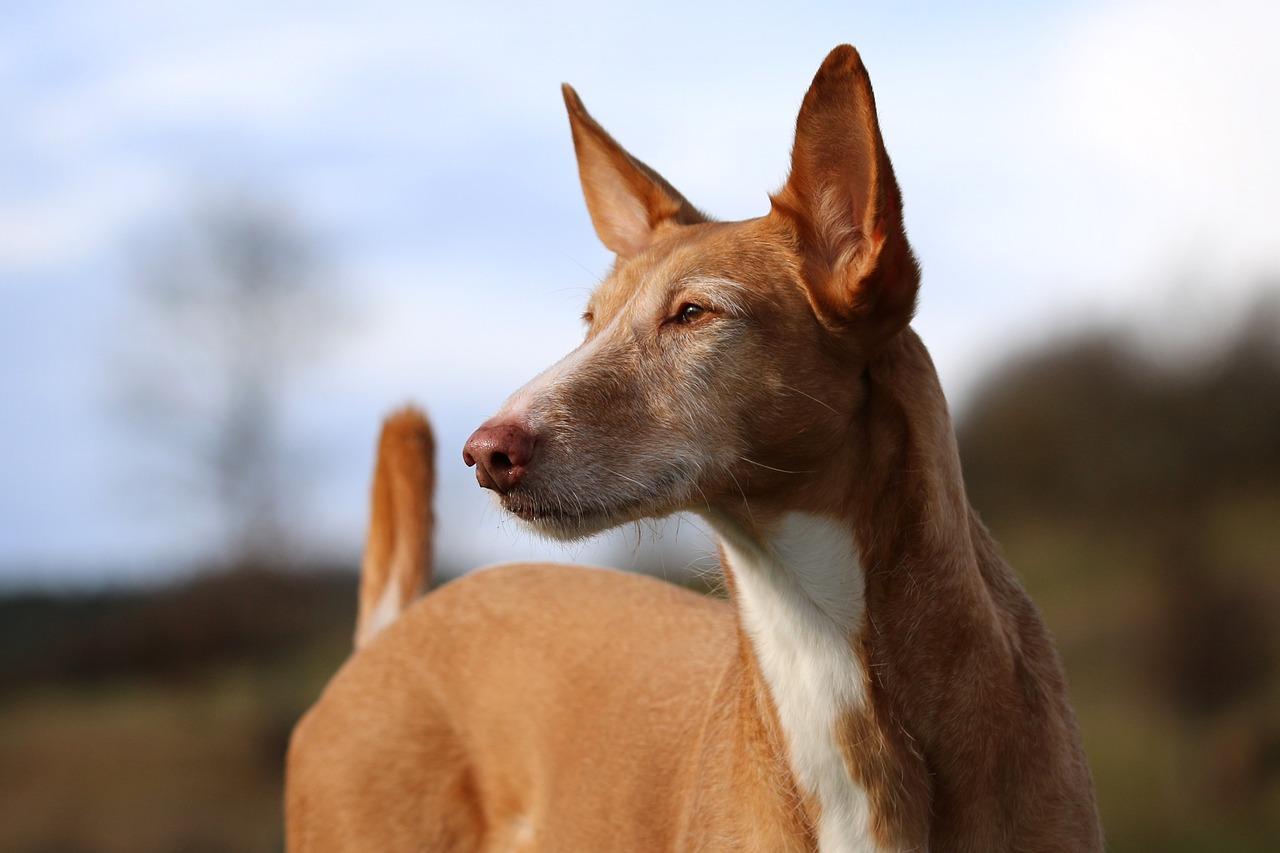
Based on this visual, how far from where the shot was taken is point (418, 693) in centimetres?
527

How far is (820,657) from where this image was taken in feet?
11.8

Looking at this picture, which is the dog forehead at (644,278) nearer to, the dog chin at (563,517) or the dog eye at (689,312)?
the dog eye at (689,312)

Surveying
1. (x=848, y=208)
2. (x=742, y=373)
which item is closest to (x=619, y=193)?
(x=848, y=208)

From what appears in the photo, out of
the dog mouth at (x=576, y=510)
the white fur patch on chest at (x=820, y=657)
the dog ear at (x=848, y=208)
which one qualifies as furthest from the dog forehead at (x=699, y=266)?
the white fur patch on chest at (x=820, y=657)

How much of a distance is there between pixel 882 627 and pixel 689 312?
102cm

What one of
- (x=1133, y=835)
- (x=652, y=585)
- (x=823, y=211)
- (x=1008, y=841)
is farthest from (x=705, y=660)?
(x=1133, y=835)

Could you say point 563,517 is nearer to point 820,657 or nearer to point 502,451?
point 502,451

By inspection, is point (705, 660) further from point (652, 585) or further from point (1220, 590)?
point (1220, 590)

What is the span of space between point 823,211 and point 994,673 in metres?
1.35

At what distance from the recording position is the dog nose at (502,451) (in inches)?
133

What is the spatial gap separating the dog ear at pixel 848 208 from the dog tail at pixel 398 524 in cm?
265

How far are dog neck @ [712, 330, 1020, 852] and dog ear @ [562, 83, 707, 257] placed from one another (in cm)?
120

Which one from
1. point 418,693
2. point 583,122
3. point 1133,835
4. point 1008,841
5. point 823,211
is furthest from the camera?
point 1133,835

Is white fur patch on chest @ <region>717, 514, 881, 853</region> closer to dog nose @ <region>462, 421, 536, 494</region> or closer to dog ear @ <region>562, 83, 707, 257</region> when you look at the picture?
dog nose @ <region>462, 421, 536, 494</region>
